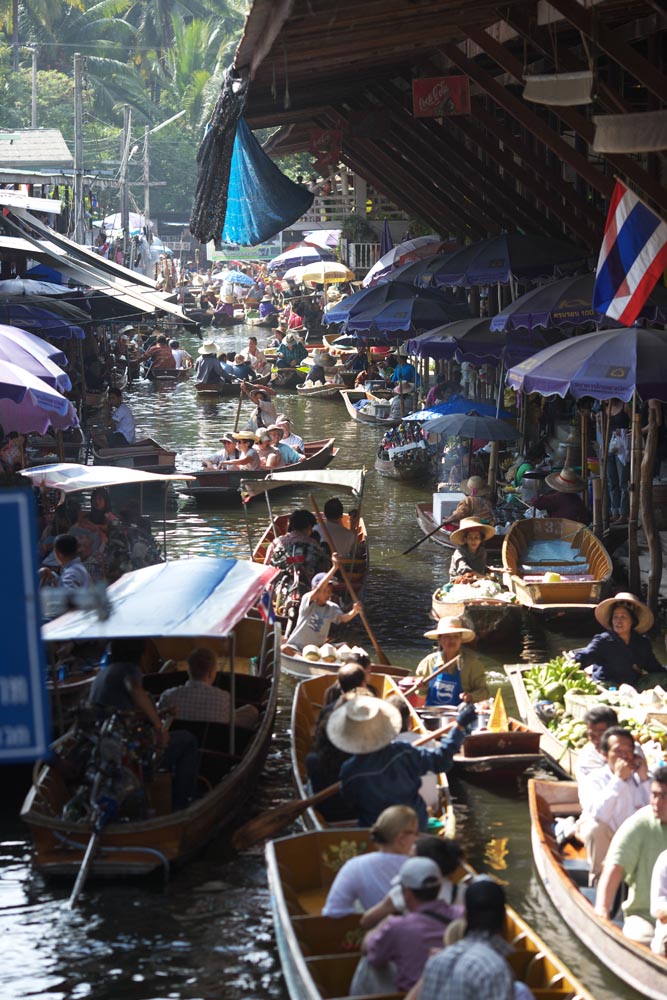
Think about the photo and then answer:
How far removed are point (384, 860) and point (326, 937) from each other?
63 cm

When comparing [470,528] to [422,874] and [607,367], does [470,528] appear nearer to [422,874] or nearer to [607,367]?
[607,367]

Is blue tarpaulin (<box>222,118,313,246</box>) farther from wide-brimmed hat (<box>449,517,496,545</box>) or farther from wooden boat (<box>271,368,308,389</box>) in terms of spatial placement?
wooden boat (<box>271,368,308,389</box>)

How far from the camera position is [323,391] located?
37.4m

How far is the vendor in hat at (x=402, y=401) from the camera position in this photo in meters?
30.2

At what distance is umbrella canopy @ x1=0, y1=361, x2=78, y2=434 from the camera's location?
13.9 m

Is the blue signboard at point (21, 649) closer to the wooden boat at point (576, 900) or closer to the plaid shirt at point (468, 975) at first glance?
the plaid shirt at point (468, 975)

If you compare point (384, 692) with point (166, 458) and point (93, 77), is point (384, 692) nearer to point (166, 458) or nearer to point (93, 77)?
point (166, 458)

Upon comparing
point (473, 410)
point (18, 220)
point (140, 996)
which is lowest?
point (140, 996)

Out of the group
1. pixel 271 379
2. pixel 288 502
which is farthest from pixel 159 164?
pixel 288 502

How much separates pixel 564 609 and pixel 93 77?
6394cm

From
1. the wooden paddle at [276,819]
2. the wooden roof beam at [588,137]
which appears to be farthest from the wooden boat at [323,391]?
the wooden paddle at [276,819]

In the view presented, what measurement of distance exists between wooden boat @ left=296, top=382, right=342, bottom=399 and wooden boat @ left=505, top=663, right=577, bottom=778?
Result: 2533 cm

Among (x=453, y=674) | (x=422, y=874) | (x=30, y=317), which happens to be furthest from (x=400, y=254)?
(x=422, y=874)

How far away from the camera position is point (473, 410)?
20.0m
